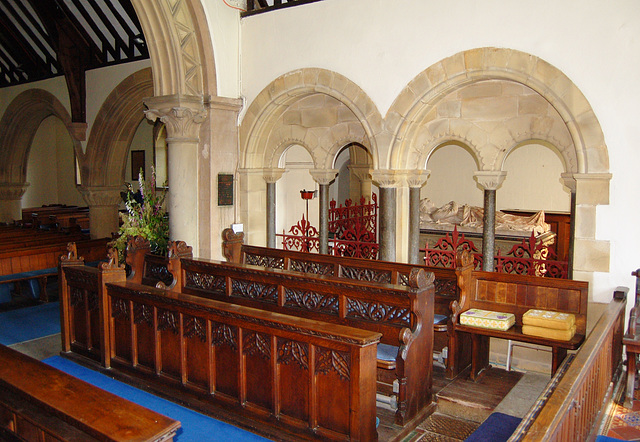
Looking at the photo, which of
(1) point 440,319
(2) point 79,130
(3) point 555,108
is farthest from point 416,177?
(2) point 79,130

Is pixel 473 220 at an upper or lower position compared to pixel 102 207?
lower

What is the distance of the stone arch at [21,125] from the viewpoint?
951 cm

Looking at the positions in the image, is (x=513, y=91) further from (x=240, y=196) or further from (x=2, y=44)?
(x=2, y=44)

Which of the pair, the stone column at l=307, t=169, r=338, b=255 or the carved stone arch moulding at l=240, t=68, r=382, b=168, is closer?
the carved stone arch moulding at l=240, t=68, r=382, b=168

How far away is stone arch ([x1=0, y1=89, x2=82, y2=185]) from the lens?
31.2ft

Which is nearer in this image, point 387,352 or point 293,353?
point 293,353

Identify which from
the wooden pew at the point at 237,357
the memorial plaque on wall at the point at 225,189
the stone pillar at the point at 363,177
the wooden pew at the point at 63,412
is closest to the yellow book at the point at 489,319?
the wooden pew at the point at 237,357

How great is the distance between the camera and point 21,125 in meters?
10.1

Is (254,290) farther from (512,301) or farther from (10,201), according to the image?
(10,201)

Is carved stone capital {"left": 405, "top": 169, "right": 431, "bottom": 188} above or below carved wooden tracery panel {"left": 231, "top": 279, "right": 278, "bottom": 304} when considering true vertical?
above

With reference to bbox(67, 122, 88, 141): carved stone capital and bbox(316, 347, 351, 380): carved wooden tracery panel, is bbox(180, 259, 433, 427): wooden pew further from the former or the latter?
bbox(67, 122, 88, 141): carved stone capital

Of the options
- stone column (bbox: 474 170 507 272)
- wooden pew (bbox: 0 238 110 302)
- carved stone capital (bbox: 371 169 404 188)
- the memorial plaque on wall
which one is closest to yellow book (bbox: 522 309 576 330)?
stone column (bbox: 474 170 507 272)

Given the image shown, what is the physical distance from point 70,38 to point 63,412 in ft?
27.0

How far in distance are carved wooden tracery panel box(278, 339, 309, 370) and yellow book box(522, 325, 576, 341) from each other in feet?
6.40
